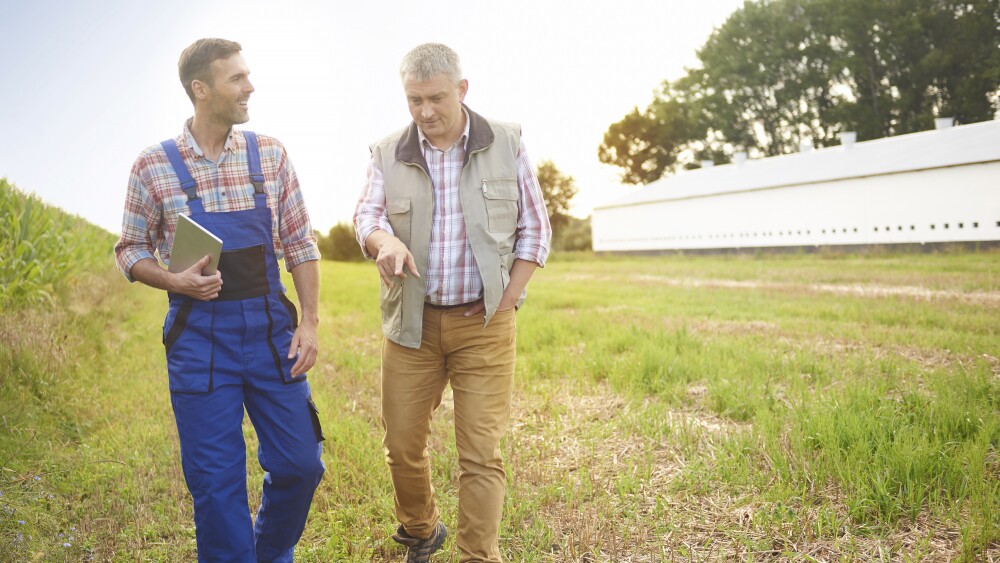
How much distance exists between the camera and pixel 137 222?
11.1ft

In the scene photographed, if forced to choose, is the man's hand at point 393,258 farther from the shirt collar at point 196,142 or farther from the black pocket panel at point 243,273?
the shirt collar at point 196,142

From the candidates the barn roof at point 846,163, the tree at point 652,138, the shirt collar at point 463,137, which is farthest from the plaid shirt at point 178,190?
the tree at point 652,138

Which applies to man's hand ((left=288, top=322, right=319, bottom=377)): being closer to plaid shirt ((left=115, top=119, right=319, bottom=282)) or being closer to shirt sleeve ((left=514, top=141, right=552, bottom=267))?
plaid shirt ((left=115, top=119, right=319, bottom=282))

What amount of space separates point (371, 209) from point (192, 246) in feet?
2.74

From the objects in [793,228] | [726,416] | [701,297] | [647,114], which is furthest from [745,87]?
[726,416]

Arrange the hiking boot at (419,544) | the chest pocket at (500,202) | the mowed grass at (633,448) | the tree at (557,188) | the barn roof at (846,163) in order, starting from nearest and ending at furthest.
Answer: the chest pocket at (500,202)
the hiking boot at (419,544)
the mowed grass at (633,448)
the barn roof at (846,163)
the tree at (557,188)

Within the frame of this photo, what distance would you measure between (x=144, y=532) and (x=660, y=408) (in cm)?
392

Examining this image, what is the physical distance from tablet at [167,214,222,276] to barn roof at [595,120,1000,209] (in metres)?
28.1

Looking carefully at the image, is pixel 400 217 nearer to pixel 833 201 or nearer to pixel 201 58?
pixel 201 58

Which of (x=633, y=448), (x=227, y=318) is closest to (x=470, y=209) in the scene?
(x=227, y=318)

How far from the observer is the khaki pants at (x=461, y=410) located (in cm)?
342

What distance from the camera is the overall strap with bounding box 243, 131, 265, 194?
3447 mm

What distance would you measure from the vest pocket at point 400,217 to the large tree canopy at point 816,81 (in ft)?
157

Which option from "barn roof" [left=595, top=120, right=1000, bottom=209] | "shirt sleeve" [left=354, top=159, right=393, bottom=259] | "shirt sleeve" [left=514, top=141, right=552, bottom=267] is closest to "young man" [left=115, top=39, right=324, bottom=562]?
"shirt sleeve" [left=354, top=159, right=393, bottom=259]
